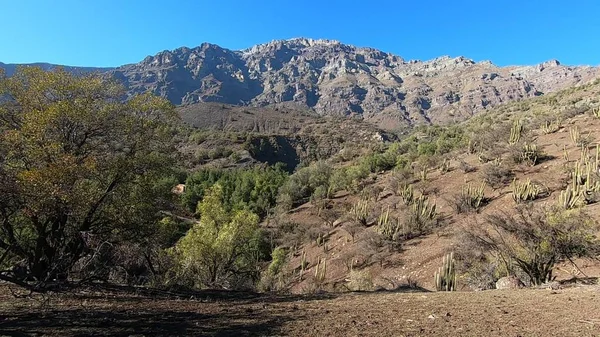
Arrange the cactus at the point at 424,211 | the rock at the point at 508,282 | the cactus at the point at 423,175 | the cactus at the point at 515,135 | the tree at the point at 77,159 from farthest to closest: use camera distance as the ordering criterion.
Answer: the cactus at the point at 423,175
the cactus at the point at 515,135
the cactus at the point at 424,211
the rock at the point at 508,282
the tree at the point at 77,159

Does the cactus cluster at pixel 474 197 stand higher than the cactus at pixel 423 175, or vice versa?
the cactus at pixel 423 175

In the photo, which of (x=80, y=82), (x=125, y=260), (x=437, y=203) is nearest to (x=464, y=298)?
(x=125, y=260)

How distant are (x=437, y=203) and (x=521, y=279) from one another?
12.8 meters

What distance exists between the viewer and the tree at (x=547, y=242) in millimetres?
10680

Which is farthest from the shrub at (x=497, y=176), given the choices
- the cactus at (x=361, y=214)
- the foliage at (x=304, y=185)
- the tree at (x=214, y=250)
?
the foliage at (x=304, y=185)

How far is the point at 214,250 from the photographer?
53.5 feet

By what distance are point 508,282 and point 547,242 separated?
162 cm

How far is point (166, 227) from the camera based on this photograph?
12812 millimetres

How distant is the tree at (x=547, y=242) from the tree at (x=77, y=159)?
10892mm

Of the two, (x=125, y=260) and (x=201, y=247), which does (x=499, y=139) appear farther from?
(x=125, y=260)

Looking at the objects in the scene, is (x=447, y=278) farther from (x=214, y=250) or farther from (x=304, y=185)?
(x=304, y=185)

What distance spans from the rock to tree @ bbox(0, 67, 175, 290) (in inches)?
421

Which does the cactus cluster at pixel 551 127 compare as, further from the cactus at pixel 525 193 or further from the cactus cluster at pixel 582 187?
the cactus at pixel 525 193

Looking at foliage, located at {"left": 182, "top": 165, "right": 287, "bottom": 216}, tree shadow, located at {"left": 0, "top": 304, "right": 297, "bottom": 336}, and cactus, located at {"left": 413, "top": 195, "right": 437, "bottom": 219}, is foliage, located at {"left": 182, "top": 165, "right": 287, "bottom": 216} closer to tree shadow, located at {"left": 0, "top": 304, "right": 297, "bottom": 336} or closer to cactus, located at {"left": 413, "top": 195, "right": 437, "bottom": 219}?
cactus, located at {"left": 413, "top": 195, "right": 437, "bottom": 219}
